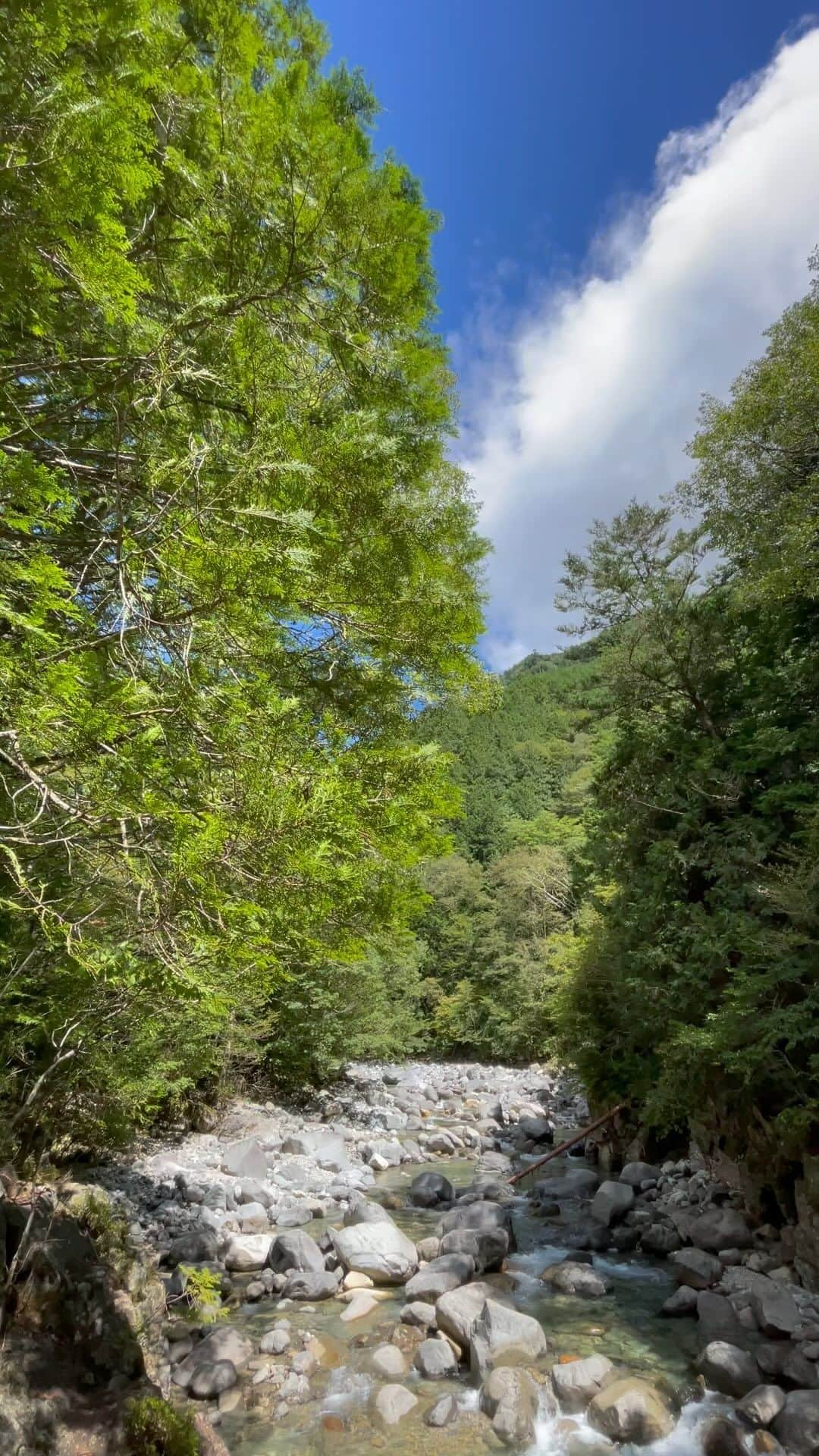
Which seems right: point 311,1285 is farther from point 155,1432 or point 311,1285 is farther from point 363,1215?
point 155,1432

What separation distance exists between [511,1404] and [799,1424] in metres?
2.10

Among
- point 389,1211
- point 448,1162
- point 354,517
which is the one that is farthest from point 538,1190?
point 354,517

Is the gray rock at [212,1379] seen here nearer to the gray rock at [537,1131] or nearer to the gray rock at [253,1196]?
the gray rock at [253,1196]

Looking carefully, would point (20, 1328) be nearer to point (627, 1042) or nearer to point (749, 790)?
point (749, 790)

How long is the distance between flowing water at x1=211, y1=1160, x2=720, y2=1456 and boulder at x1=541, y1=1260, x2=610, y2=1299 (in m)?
0.14

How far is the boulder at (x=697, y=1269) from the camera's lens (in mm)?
7777

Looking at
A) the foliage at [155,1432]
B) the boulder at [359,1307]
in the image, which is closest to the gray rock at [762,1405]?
the boulder at [359,1307]

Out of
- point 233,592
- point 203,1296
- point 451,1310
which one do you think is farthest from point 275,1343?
point 233,592

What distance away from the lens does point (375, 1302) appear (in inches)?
299

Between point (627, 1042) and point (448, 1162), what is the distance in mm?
5601

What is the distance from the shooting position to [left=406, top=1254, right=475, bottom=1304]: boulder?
298 inches

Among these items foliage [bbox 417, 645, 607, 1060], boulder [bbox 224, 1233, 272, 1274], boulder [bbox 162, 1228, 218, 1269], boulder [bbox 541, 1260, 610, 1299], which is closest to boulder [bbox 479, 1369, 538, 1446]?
boulder [bbox 541, 1260, 610, 1299]

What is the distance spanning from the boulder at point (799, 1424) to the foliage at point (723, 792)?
2407mm

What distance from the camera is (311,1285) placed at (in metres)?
7.78
